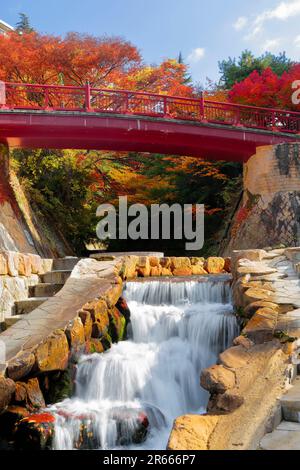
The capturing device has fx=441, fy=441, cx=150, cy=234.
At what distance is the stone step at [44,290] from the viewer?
9781 millimetres

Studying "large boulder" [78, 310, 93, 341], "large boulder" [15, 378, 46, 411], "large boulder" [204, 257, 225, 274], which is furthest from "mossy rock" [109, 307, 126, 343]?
"large boulder" [204, 257, 225, 274]

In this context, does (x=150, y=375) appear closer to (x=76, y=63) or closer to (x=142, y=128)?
(x=142, y=128)

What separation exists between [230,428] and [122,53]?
20.5 meters

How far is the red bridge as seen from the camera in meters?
13.5

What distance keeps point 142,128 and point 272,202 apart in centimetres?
495

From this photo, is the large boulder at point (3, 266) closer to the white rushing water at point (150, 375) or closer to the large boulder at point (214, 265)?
the white rushing water at point (150, 375)

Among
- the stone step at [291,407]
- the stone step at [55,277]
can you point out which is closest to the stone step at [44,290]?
the stone step at [55,277]

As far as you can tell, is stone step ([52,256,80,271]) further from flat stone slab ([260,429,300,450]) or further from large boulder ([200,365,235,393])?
flat stone slab ([260,429,300,450])

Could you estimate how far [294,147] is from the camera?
1471 cm

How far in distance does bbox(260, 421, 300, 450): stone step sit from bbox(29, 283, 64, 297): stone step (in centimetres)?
650

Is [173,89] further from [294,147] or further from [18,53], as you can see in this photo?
[294,147]

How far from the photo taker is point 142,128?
1415 centimetres
